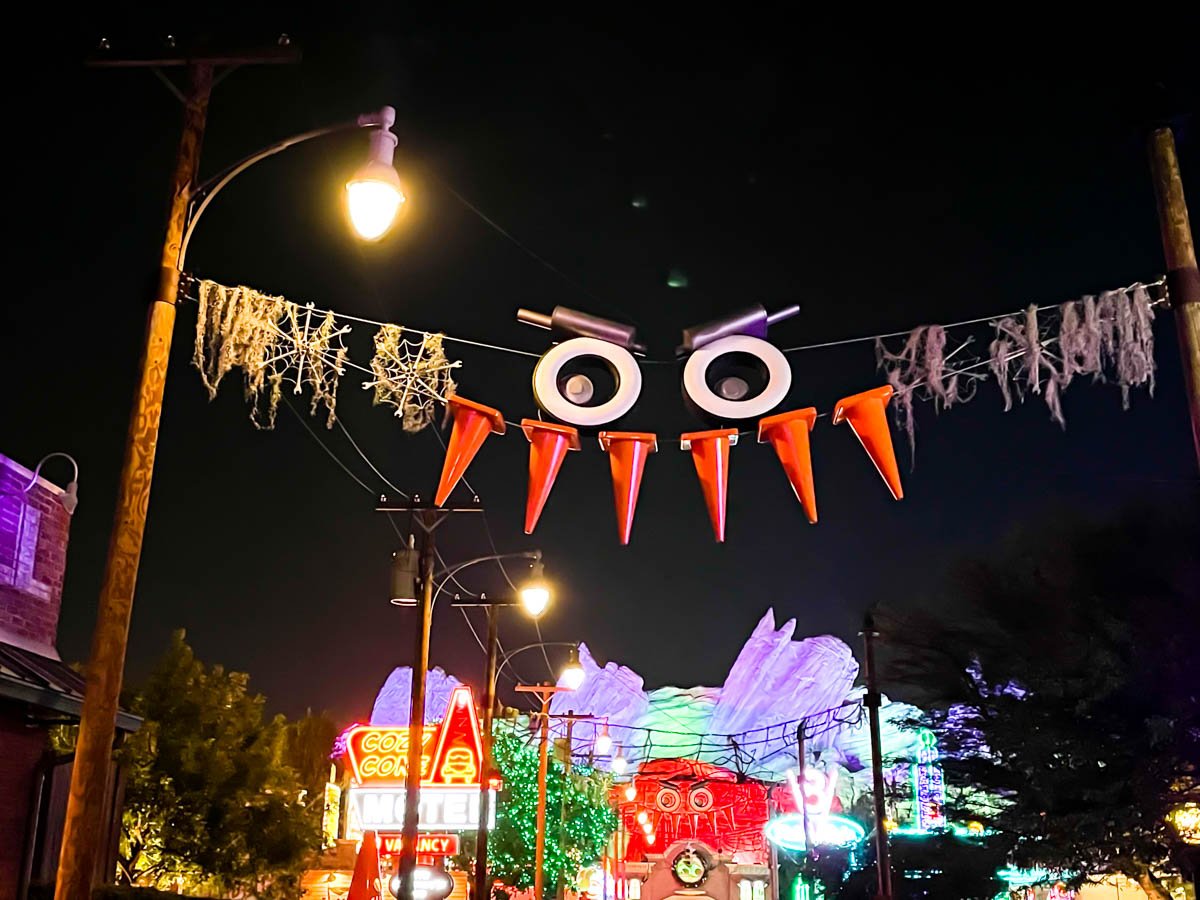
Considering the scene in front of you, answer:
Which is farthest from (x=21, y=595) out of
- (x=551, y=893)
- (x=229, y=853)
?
(x=551, y=893)

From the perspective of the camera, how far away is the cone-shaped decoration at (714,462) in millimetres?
10438

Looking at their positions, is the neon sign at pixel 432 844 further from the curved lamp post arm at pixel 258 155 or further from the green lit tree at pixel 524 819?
the curved lamp post arm at pixel 258 155

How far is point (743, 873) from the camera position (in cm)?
7212

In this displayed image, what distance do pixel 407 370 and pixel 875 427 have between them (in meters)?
4.42

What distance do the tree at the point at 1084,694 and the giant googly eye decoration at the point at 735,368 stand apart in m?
9.12

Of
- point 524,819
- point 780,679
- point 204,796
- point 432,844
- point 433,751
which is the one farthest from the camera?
point 780,679

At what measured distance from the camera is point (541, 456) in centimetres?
1055

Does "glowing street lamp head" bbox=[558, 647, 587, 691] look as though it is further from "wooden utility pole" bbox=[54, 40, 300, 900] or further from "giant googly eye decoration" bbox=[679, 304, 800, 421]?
"wooden utility pole" bbox=[54, 40, 300, 900]

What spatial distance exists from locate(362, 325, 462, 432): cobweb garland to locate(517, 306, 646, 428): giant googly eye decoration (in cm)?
90

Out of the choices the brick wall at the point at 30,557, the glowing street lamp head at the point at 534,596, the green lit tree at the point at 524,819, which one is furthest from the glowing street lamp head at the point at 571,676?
the brick wall at the point at 30,557

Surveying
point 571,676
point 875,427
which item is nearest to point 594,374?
point 875,427

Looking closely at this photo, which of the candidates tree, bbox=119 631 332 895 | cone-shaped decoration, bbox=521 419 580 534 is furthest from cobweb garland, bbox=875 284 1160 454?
tree, bbox=119 631 332 895

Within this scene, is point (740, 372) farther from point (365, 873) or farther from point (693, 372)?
point (365, 873)

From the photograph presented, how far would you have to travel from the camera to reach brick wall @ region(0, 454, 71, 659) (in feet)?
46.1
